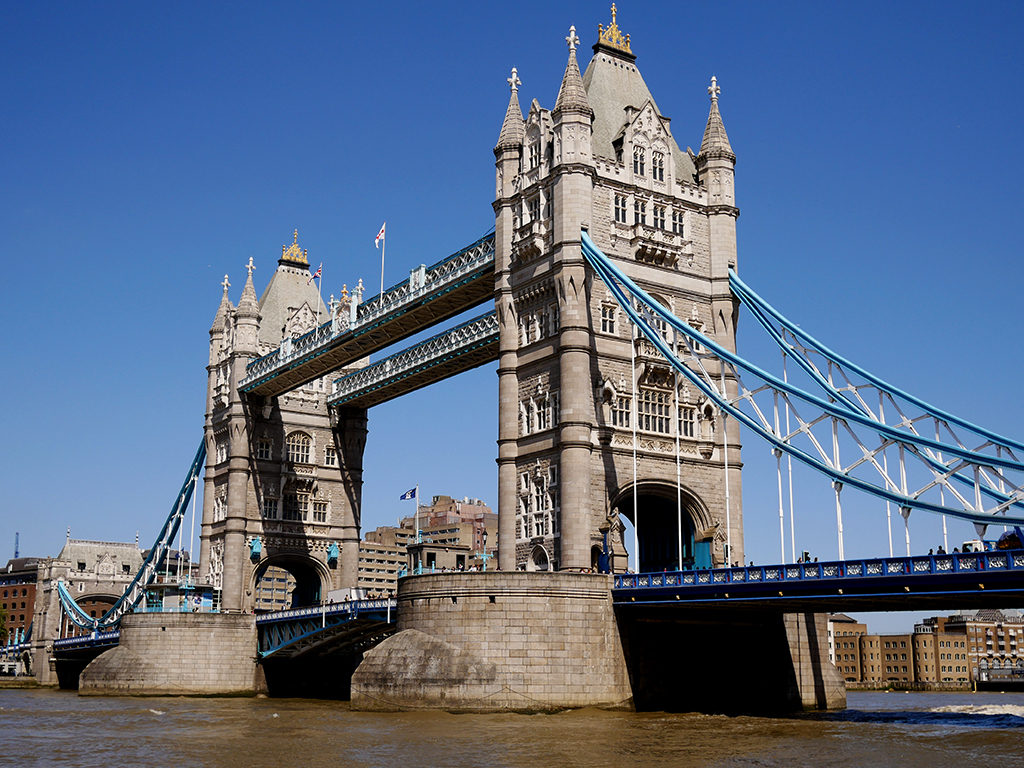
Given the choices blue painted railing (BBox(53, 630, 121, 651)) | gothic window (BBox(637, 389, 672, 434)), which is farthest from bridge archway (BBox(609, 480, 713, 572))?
blue painted railing (BBox(53, 630, 121, 651))

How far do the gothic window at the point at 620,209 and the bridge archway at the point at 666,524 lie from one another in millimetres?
12108

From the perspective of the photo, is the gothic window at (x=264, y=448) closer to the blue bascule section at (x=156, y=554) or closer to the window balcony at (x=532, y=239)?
the blue bascule section at (x=156, y=554)

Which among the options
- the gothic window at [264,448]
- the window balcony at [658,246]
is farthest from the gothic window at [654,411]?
the gothic window at [264,448]

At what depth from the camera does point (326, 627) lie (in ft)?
213

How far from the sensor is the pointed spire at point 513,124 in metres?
57.9

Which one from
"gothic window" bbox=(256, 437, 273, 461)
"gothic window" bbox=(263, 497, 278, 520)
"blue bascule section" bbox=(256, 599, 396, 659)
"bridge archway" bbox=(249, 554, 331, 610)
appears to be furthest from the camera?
"gothic window" bbox=(256, 437, 273, 461)

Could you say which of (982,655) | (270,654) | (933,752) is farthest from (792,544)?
(982,655)

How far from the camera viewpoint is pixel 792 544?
139ft

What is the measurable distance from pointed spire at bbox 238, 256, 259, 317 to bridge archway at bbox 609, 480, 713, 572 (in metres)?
37.5

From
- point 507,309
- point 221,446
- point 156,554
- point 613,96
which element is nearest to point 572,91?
point 613,96

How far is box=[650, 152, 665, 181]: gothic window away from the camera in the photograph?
5706 cm

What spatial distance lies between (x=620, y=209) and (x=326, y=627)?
27.8 metres

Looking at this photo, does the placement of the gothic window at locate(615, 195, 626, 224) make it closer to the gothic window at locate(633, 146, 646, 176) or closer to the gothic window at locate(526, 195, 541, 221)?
the gothic window at locate(633, 146, 646, 176)

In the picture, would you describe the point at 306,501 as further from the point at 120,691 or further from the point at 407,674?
the point at 407,674
